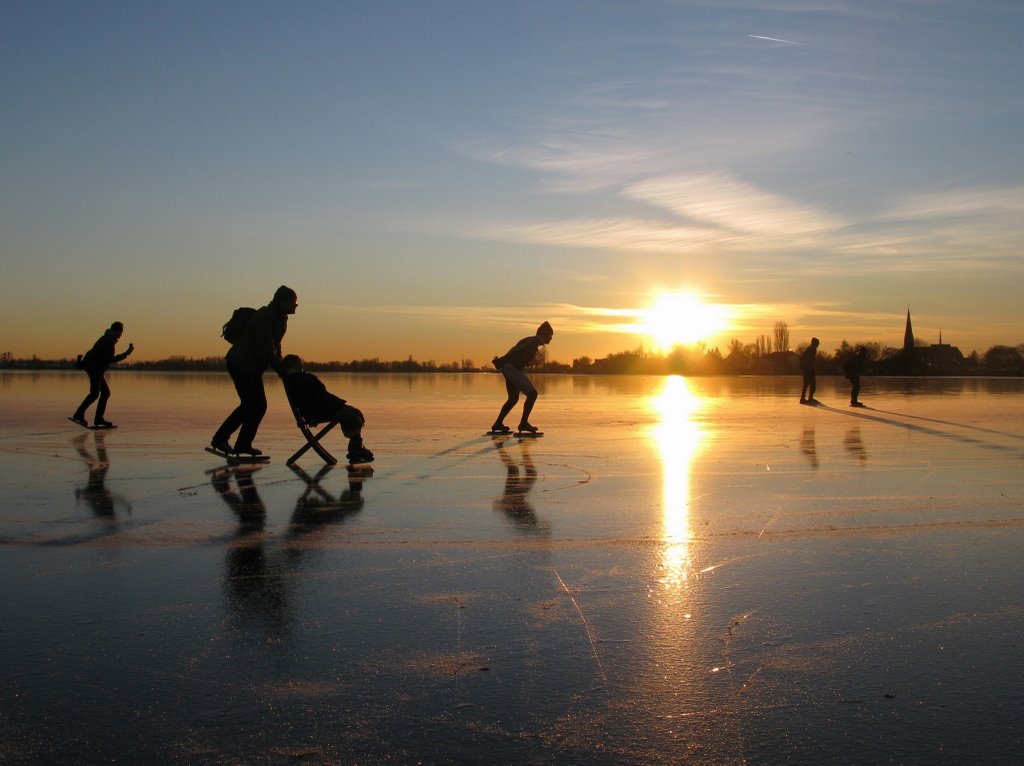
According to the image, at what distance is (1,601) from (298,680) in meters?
1.95

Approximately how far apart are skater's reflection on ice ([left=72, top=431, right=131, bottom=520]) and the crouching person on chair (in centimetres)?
213

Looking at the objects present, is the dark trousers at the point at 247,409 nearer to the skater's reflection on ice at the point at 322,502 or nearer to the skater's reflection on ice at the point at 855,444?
the skater's reflection on ice at the point at 322,502

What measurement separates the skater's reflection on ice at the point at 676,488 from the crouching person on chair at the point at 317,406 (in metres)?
3.46

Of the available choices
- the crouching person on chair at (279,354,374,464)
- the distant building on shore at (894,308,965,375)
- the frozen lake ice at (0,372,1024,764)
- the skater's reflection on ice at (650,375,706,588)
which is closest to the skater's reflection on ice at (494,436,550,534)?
the frozen lake ice at (0,372,1024,764)

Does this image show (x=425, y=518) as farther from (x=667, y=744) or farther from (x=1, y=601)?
(x=667, y=744)

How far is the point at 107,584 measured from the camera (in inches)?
188

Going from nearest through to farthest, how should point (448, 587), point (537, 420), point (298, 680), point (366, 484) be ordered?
1. point (298, 680)
2. point (448, 587)
3. point (366, 484)
4. point (537, 420)

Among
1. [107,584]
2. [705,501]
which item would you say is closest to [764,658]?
[107,584]

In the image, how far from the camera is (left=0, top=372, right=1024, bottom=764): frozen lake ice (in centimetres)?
293

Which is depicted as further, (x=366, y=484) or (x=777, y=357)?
(x=777, y=357)

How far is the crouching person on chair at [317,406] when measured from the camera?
1040 cm

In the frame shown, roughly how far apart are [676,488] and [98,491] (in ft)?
17.1

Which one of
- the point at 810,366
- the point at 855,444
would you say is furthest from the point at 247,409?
the point at 810,366

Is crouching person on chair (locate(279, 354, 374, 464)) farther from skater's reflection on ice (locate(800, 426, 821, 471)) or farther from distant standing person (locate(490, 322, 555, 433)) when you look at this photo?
skater's reflection on ice (locate(800, 426, 821, 471))
